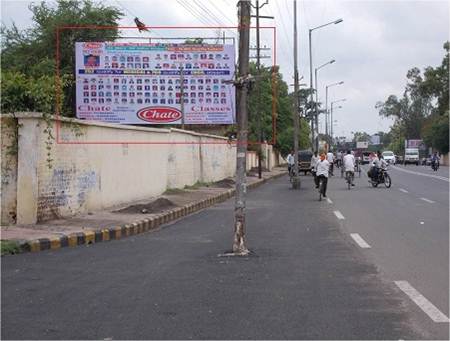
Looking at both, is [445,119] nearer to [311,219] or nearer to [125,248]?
[311,219]

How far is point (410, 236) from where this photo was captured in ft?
40.4

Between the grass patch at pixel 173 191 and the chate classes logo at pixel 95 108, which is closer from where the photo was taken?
the grass patch at pixel 173 191

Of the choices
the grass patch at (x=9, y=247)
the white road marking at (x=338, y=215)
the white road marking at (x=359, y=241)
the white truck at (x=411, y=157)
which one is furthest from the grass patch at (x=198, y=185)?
the white truck at (x=411, y=157)

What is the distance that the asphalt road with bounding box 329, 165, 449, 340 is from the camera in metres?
7.57

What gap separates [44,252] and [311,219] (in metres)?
6.99

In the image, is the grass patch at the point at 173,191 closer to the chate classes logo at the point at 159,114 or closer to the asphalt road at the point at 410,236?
the chate classes logo at the point at 159,114

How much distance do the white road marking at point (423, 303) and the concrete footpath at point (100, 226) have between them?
19.8 feet

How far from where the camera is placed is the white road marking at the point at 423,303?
629 cm

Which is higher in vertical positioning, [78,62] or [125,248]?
[78,62]

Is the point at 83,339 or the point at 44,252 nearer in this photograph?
the point at 83,339

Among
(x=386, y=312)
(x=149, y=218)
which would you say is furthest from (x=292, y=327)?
(x=149, y=218)

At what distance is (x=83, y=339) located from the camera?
5656 mm

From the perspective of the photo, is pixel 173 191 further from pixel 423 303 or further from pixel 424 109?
pixel 424 109

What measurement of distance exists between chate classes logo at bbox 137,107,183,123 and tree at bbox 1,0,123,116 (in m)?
5.31
